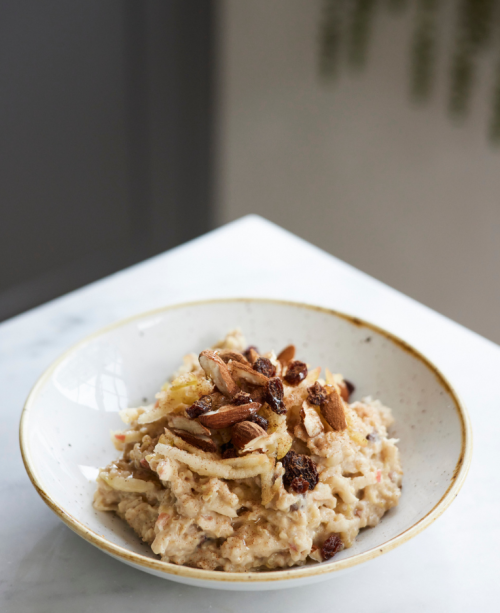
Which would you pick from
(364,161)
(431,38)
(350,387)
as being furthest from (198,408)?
(364,161)

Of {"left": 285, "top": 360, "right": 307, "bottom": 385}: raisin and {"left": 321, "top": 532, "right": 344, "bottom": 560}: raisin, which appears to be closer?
{"left": 321, "top": 532, "right": 344, "bottom": 560}: raisin

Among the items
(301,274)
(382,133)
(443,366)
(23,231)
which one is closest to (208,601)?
(443,366)

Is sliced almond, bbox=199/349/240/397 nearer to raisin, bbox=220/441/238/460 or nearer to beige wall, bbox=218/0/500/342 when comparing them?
raisin, bbox=220/441/238/460

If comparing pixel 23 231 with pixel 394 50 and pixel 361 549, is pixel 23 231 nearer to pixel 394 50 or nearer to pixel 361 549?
pixel 394 50

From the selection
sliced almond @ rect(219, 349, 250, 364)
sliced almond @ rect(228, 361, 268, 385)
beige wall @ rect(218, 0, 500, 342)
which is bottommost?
beige wall @ rect(218, 0, 500, 342)

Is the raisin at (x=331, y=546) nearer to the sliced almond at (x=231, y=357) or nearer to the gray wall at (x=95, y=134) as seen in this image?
the sliced almond at (x=231, y=357)

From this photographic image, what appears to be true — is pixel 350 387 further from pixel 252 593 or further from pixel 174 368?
pixel 252 593

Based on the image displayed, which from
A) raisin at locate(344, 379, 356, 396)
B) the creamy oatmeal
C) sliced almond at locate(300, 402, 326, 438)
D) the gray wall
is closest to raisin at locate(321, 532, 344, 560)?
the creamy oatmeal

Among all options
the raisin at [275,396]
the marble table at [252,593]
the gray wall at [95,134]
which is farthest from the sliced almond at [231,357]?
the gray wall at [95,134]
